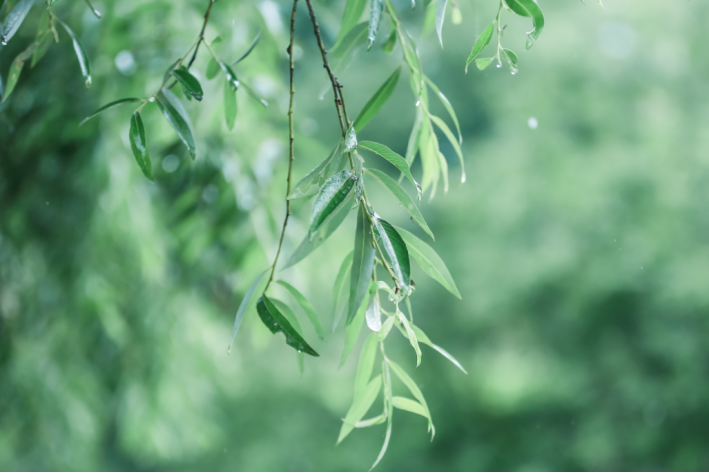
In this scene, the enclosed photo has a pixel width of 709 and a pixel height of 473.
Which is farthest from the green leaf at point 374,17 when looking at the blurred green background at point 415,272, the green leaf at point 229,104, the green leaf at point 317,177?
the blurred green background at point 415,272

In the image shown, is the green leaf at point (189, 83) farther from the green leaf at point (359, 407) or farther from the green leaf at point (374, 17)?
the green leaf at point (359, 407)

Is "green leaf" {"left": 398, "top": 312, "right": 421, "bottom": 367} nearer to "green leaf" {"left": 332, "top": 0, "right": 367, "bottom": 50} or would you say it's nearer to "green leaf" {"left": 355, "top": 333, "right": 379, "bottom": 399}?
"green leaf" {"left": 355, "top": 333, "right": 379, "bottom": 399}

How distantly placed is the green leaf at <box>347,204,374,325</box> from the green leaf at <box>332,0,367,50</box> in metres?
0.24

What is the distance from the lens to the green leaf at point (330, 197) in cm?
31

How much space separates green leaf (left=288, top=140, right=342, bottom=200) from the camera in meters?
0.35

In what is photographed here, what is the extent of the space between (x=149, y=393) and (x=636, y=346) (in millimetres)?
2390

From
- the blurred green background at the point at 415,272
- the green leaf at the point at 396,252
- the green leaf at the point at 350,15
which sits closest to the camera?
the green leaf at the point at 396,252

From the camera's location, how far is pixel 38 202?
1.28 meters

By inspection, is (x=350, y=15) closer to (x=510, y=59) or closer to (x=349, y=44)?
(x=349, y=44)

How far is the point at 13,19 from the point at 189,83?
0.14m

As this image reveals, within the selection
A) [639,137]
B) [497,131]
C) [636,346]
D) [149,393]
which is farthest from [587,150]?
[149,393]

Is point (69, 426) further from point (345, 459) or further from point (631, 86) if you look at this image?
point (631, 86)

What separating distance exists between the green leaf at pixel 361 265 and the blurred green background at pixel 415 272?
→ 0.82 metres

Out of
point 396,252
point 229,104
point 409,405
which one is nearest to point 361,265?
point 396,252
